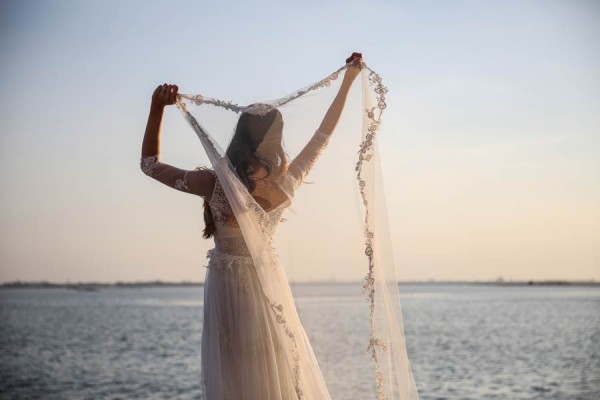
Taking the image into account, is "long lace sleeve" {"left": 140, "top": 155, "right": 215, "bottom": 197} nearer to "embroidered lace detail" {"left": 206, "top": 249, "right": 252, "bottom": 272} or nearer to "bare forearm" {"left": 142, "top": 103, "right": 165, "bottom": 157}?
"bare forearm" {"left": 142, "top": 103, "right": 165, "bottom": 157}

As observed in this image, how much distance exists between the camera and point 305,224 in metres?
3.39

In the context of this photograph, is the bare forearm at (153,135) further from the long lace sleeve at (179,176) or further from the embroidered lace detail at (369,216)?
the embroidered lace detail at (369,216)

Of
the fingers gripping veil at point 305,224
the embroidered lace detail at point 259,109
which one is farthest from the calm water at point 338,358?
the embroidered lace detail at point 259,109

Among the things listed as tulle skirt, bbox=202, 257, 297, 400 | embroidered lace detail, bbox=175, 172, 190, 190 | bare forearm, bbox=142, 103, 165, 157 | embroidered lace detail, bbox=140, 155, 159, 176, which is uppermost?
bare forearm, bbox=142, 103, 165, 157

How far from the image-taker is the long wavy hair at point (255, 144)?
9.43 feet

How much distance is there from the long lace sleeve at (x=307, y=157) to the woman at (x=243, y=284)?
0.27ft

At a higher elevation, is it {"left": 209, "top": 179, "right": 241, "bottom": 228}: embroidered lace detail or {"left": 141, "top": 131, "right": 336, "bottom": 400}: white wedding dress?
{"left": 209, "top": 179, "right": 241, "bottom": 228}: embroidered lace detail

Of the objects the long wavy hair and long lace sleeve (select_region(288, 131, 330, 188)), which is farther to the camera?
long lace sleeve (select_region(288, 131, 330, 188))

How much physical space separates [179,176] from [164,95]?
0.34 m

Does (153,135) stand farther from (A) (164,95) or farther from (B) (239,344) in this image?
(B) (239,344)

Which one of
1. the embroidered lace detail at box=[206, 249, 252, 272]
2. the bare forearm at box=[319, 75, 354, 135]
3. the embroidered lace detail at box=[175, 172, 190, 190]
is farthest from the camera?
the bare forearm at box=[319, 75, 354, 135]

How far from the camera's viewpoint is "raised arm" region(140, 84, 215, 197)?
2.83 meters

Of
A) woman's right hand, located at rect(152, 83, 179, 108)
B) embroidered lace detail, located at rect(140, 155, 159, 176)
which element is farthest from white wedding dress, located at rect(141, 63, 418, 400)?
woman's right hand, located at rect(152, 83, 179, 108)

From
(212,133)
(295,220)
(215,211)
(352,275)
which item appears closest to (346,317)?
(352,275)
